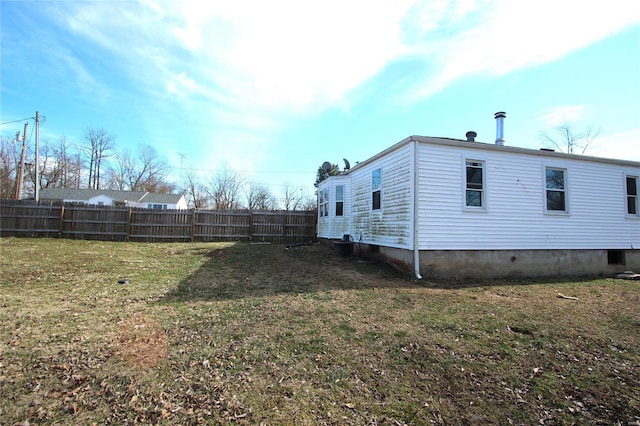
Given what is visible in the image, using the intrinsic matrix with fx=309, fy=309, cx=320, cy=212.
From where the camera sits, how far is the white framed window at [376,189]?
10039 mm

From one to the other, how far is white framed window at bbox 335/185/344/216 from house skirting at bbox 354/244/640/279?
10.4 ft

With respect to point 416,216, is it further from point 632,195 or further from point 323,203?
point 632,195

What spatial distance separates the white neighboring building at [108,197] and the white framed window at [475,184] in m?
27.3

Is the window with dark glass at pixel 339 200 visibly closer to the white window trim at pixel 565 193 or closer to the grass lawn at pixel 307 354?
the grass lawn at pixel 307 354

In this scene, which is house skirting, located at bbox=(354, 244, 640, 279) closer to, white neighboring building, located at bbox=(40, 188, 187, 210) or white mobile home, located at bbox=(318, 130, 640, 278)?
white mobile home, located at bbox=(318, 130, 640, 278)

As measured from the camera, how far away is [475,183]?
8562 millimetres

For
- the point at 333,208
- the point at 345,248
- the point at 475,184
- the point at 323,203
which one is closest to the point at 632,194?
the point at 475,184

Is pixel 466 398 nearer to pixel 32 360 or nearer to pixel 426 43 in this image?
pixel 32 360

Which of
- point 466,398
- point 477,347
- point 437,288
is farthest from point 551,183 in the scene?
point 466,398

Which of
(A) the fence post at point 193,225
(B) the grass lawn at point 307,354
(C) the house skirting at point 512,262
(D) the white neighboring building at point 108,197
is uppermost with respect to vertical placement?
(D) the white neighboring building at point 108,197

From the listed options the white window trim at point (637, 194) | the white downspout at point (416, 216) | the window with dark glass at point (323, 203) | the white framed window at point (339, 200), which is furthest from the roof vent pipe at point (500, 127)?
the window with dark glass at point (323, 203)

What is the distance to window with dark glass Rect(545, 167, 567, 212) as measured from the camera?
30.5 ft

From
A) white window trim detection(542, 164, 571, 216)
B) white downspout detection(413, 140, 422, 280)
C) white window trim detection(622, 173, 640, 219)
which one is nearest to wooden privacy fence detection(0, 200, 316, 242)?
white downspout detection(413, 140, 422, 280)

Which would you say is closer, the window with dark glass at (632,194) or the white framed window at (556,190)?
the white framed window at (556,190)
